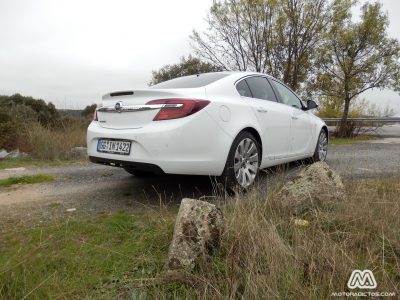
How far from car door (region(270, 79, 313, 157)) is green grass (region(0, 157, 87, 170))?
4344mm

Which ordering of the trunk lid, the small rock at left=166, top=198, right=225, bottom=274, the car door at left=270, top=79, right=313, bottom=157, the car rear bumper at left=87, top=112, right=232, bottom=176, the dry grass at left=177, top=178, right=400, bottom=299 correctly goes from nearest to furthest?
the dry grass at left=177, top=178, right=400, bottom=299, the small rock at left=166, top=198, right=225, bottom=274, the car rear bumper at left=87, top=112, right=232, bottom=176, the trunk lid, the car door at left=270, top=79, right=313, bottom=157

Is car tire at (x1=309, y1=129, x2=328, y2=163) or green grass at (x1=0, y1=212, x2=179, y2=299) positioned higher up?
car tire at (x1=309, y1=129, x2=328, y2=163)

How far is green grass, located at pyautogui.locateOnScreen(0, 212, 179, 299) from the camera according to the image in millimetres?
1864

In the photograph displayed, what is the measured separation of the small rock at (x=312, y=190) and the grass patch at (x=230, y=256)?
0.23 feet

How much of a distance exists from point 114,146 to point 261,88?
220cm

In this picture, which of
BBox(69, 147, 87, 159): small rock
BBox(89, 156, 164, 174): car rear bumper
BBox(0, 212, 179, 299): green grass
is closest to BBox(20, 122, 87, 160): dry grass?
BBox(69, 147, 87, 159): small rock

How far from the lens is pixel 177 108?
3.29m

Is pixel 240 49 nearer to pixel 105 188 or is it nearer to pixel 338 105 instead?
pixel 338 105

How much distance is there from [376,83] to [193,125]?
14522 mm

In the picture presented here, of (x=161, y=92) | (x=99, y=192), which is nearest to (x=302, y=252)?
(x=161, y=92)

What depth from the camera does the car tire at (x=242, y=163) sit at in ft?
11.8

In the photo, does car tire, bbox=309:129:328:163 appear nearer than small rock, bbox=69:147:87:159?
Yes

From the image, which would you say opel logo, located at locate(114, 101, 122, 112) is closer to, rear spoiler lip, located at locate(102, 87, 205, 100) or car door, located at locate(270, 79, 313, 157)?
rear spoiler lip, located at locate(102, 87, 205, 100)

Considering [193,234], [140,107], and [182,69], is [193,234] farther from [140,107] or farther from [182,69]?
[182,69]
